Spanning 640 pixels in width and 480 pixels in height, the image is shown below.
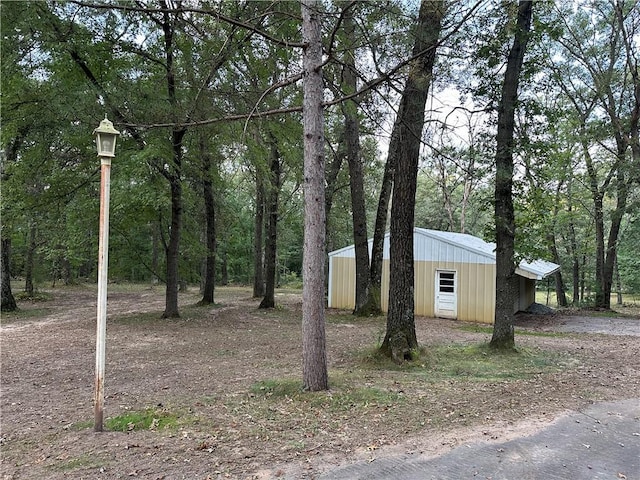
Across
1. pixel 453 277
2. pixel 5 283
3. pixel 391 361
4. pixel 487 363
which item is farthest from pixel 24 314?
pixel 453 277

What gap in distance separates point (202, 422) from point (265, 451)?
0.97 metres

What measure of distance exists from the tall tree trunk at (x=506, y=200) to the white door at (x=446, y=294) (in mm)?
7182

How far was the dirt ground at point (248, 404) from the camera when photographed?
3268mm

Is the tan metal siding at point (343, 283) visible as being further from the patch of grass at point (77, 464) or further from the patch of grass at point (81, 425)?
the patch of grass at point (77, 464)

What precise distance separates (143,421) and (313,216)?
2707 millimetres

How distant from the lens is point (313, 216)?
4781 mm

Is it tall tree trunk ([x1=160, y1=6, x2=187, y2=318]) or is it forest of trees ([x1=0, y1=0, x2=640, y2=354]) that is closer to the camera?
forest of trees ([x1=0, y1=0, x2=640, y2=354])

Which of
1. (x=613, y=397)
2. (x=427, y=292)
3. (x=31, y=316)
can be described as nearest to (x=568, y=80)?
(x=427, y=292)

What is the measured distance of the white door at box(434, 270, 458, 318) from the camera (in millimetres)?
14328

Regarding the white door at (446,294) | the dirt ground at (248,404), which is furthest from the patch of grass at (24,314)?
the white door at (446,294)

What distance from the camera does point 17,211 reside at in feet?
34.9

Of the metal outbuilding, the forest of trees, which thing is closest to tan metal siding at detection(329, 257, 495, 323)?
the metal outbuilding

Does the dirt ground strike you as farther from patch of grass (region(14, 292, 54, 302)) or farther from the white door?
patch of grass (region(14, 292, 54, 302))

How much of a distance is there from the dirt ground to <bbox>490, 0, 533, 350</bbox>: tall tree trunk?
0.89m
